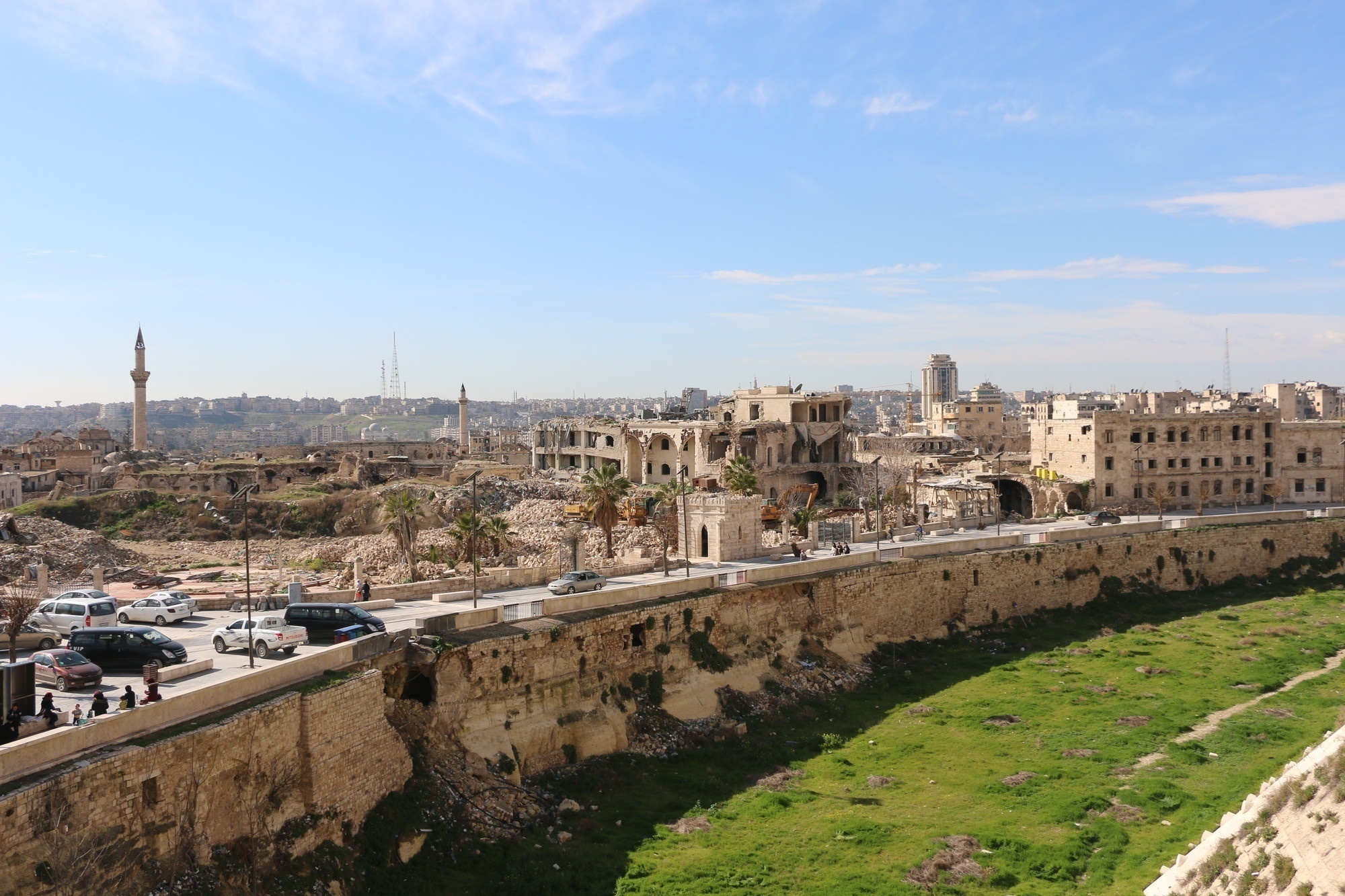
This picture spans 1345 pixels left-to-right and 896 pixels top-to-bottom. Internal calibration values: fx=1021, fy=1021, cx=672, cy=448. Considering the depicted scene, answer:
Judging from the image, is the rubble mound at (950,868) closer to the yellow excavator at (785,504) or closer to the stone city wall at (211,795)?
the stone city wall at (211,795)

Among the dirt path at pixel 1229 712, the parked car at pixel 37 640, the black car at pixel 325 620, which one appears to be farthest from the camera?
the dirt path at pixel 1229 712

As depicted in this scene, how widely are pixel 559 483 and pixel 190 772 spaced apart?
52.2 m

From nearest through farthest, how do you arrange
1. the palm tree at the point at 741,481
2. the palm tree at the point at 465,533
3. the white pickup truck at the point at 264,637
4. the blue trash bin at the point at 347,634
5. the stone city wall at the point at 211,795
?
the stone city wall at the point at 211,795 → the white pickup truck at the point at 264,637 → the blue trash bin at the point at 347,634 → the palm tree at the point at 465,533 → the palm tree at the point at 741,481

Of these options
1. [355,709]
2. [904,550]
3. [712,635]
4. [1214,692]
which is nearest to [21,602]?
[355,709]

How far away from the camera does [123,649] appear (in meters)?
21.5

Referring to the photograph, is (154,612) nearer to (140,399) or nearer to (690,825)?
(690,825)

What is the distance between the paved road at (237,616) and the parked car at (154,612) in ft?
1.01

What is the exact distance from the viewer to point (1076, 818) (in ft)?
74.9

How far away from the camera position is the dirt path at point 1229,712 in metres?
26.6

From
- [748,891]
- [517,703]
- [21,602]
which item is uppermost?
[21,602]

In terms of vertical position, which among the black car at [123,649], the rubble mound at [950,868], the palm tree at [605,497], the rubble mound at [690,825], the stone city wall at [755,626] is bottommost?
the rubble mound at [950,868]

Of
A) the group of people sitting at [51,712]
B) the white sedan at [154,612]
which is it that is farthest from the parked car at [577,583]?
the group of people sitting at [51,712]

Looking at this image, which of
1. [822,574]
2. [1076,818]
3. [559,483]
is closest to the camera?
[1076,818]

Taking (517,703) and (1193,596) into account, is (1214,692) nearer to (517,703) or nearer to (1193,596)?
(1193,596)
